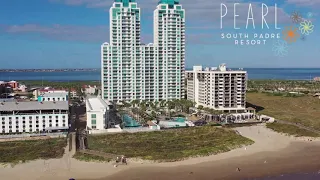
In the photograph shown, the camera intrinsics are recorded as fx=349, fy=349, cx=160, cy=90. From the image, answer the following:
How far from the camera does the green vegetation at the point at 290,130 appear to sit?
190 feet

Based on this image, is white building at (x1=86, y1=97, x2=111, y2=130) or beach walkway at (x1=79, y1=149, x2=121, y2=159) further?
white building at (x1=86, y1=97, x2=111, y2=130)

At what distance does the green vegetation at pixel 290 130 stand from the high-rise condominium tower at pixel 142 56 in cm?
3078

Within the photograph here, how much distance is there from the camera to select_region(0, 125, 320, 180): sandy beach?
124 feet

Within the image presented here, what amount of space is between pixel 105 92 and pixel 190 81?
22022 mm

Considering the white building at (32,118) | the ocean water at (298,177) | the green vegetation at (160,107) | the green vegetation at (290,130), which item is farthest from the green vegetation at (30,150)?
the green vegetation at (290,130)

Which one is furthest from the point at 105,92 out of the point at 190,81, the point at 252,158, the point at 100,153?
the point at 252,158

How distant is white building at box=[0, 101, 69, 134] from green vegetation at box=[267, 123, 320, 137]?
1461 inches

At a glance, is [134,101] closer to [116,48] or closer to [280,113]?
[116,48]

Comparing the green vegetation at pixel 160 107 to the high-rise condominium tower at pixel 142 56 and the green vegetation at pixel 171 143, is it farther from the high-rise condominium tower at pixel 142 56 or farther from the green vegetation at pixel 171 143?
the green vegetation at pixel 171 143

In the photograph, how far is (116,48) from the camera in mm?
85812

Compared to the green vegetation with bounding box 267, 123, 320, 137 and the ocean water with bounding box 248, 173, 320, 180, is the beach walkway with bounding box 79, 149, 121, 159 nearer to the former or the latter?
the ocean water with bounding box 248, 173, 320, 180

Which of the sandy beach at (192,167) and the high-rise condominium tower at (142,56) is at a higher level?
the high-rise condominium tower at (142,56)

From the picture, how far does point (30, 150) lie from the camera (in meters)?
47.1

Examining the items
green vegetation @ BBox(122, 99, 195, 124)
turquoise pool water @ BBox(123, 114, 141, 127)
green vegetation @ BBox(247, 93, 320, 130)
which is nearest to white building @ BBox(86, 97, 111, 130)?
turquoise pool water @ BBox(123, 114, 141, 127)
